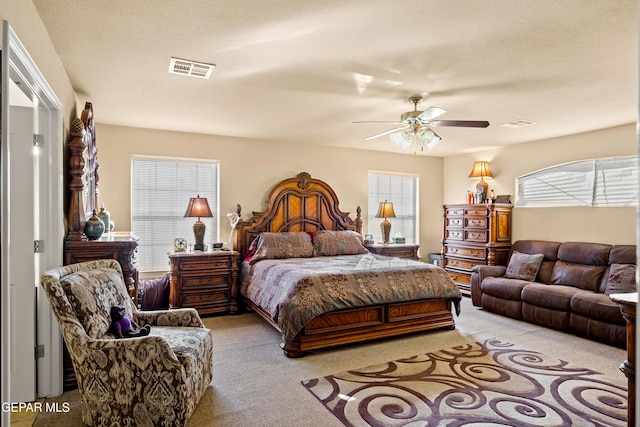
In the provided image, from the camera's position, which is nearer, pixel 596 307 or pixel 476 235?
pixel 596 307

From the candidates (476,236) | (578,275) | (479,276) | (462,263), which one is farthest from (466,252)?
(578,275)

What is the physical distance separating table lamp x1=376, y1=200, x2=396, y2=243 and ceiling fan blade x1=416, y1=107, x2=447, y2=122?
301cm

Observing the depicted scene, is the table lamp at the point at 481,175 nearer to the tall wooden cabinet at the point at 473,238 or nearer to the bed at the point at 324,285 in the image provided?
the tall wooden cabinet at the point at 473,238

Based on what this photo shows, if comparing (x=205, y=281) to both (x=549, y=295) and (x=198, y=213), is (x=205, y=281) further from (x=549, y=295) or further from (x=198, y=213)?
(x=549, y=295)

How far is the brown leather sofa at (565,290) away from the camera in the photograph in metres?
3.92

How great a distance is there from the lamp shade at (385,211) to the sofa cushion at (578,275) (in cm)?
249

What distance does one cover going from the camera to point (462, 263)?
628 centimetres

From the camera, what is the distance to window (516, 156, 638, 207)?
4688 millimetres

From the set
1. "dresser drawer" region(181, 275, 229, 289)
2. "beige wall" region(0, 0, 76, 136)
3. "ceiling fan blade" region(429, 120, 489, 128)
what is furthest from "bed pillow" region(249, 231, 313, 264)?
"beige wall" region(0, 0, 76, 136)

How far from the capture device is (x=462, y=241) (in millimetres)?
6293

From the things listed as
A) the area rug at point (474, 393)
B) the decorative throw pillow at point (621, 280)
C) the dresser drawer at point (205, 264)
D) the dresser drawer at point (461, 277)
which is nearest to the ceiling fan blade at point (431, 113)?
the area rug at point (474, 393)

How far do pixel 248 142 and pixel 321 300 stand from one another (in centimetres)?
310

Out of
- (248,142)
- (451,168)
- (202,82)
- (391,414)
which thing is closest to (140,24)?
(202,82)

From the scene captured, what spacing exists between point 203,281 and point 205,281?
3 cm
